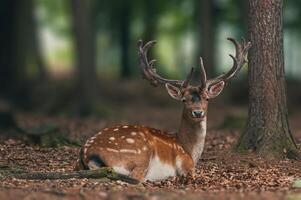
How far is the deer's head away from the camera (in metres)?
10.0

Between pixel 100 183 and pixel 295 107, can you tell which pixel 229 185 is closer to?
pixel 100 183

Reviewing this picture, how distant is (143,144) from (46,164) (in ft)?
6.20

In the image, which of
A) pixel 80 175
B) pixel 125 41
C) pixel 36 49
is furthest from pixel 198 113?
pixel 125 41

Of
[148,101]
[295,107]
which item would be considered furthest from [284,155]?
[148,101]

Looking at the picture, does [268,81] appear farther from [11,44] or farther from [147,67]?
[11,44]

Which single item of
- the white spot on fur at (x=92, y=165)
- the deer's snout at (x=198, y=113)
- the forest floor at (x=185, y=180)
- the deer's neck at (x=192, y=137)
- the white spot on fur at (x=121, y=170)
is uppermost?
the deer's snout at (x=198, y=113)

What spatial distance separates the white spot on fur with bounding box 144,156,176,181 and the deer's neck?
489 millimetres

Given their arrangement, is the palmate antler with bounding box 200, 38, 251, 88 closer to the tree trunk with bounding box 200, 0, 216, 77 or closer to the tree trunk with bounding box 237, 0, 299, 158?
the tree trunk with bounding box 237, 0, 299, 158

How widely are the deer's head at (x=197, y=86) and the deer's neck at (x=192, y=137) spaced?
0.14 metres

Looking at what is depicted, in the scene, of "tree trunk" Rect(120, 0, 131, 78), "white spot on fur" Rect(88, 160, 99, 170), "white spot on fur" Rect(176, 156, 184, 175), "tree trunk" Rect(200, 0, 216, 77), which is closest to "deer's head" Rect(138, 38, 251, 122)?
"white spot on fur" Rect(176, 156, 184, 175)

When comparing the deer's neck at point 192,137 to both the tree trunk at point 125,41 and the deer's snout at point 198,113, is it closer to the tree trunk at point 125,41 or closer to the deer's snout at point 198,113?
the deer's snout at point 198,113

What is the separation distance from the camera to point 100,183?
29.7 feet

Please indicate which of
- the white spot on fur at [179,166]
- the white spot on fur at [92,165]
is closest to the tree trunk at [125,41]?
the white spot on fur at [179,166]

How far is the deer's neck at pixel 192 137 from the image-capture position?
1029 cm
